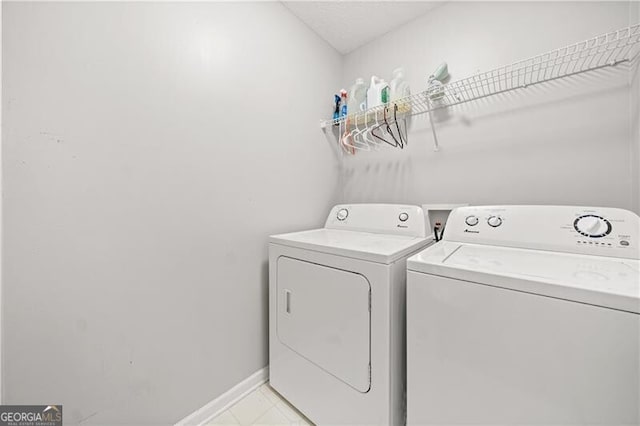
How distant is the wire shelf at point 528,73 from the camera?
108cm

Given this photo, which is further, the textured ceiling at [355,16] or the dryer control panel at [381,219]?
the textured ceiling at [355,16]

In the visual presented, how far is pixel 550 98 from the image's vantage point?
1263mm

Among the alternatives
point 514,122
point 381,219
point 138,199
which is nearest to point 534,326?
point 381,219

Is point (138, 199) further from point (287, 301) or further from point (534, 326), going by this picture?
point (534, 326)

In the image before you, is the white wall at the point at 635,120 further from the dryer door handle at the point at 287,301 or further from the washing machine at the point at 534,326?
the dryer door handle at the point at 287,301

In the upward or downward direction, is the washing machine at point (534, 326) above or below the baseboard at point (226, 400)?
above

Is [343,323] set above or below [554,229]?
below

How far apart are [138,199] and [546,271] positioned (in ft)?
5.12

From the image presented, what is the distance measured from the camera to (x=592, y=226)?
0.97 meters

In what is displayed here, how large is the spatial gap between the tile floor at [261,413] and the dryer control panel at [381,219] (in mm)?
1140

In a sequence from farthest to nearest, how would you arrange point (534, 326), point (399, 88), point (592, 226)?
point (399, 88) → point (592, 226) → point (534, 326)

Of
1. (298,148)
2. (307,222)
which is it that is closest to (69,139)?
(298,148)

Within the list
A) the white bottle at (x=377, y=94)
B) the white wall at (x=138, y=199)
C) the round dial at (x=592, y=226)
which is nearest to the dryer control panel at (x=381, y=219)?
the white wall at (x=138, y=199)

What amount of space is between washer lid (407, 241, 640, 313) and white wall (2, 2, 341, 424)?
1060 mm
